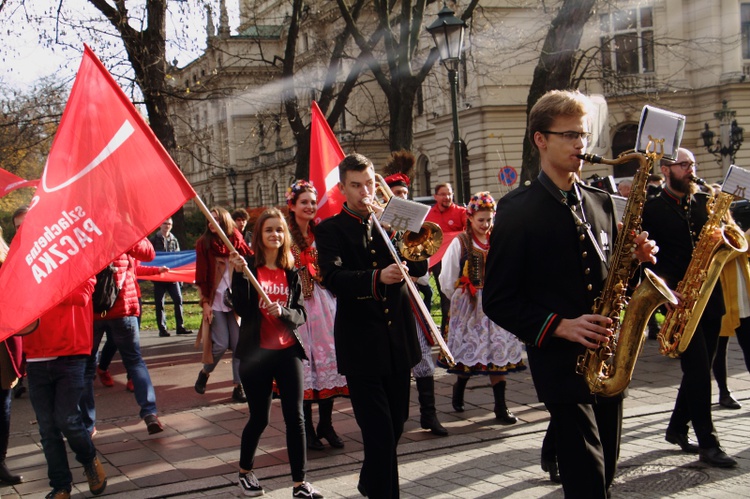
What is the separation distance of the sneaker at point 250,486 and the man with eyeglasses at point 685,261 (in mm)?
2928

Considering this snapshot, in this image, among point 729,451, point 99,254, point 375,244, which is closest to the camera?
point 99,254

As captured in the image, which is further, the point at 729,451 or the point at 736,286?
the point at 736,286

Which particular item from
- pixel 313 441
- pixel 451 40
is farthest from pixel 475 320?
pixel 451 40

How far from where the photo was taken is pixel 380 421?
473 cm

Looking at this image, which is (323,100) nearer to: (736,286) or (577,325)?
(736,286)

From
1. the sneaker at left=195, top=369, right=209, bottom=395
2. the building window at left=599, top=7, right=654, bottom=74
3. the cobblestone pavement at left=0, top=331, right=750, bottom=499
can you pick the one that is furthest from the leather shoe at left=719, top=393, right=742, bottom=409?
the building window at left=599, top=7, right=654, bottom=74

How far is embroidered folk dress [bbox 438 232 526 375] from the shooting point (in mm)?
7746

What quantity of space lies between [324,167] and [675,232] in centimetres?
357

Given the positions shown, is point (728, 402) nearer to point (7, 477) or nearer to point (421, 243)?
point (421, 243)

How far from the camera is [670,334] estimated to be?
5418mm

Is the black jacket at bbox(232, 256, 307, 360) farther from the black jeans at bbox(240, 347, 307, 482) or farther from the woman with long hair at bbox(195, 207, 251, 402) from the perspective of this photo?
the woman with long hair at bbox(195, 207, 251, 402)

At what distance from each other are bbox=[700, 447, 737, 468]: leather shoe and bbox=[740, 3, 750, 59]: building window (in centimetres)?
3762

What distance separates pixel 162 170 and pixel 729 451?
4.30 m

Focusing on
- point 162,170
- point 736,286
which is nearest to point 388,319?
point 162,170
